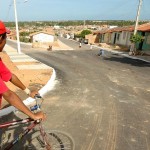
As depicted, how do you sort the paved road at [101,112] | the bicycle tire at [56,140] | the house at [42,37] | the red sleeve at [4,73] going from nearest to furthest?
1. the red sleeve at [4,73]
2. the bicycle tire at [56,140]
3. the paved road at [101,112]
4. the house at [42,37]

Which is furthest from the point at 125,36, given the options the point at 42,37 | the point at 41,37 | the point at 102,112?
the point at 102,112

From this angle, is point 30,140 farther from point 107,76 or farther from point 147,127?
point 107,76

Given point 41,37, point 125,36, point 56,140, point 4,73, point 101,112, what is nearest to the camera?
point 4,73

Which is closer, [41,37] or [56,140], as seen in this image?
[56,140]

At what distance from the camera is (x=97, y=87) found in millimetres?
12031

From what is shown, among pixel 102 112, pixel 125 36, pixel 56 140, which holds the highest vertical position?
pixel 56 140

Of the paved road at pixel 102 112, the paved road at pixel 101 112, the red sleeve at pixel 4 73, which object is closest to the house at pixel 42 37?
the paved road at pixel 102 112

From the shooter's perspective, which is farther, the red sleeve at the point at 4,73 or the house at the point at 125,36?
the house at the point at 125,36

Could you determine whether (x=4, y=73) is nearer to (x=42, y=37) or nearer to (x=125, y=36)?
(x=125, y=36)

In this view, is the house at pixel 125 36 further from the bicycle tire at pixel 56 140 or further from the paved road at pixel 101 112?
the bicycle tire at pixel 56 140

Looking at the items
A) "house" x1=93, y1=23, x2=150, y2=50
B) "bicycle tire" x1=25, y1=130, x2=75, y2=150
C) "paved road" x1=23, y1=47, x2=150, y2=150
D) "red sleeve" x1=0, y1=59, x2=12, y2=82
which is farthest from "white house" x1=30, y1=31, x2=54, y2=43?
"red sleeve" x1=0, y1=59, x2=12, y2=82

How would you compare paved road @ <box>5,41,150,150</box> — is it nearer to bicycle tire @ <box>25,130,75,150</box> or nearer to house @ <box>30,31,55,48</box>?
bicycle tire @ <box>25,130,75,150</box>

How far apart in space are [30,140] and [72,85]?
24.6ft

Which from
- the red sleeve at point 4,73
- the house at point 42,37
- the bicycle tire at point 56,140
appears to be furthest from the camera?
the house at point 42,37
